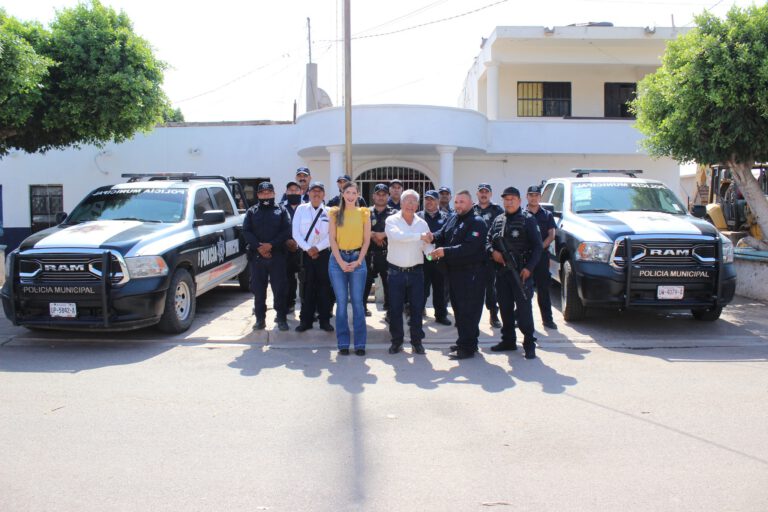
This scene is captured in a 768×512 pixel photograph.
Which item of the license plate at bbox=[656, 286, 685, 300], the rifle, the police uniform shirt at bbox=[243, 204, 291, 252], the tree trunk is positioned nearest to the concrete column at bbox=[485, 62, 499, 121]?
the tree trunk

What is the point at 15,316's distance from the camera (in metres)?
6.89

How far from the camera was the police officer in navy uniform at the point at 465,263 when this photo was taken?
6.30 metres

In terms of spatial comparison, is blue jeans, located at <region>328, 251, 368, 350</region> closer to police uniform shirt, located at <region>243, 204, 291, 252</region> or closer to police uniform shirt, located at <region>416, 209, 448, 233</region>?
police uniform shirt, located at <region>243, 204, 291, 252</region>

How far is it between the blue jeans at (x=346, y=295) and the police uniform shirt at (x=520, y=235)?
1445 millimetres

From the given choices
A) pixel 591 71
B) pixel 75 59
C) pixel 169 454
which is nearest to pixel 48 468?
pixel 169 454

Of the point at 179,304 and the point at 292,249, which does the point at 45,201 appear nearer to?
the point at 179,304

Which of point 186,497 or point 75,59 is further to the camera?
point 75,59

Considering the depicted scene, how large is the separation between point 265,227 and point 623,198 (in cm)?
511

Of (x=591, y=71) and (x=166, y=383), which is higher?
(x=591, y=71)

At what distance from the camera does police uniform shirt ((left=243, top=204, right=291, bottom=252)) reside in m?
7.43

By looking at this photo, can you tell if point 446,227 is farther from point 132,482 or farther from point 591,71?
point 591,71

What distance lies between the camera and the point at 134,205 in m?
8.38

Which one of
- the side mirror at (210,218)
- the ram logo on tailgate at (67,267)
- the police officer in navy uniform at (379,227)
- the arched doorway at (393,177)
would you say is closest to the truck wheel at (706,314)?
the police officer in navy uniform at (379,227)

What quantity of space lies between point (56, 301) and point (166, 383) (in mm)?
2025
